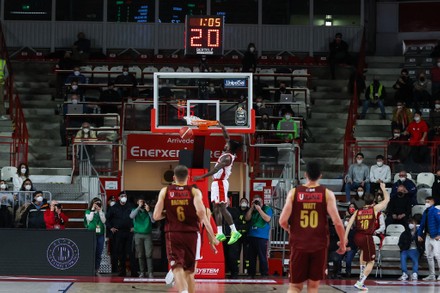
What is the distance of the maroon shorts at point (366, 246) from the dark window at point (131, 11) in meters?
19.7

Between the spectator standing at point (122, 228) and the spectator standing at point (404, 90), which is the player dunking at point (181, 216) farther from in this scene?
the spectator standing at point (404, 90)

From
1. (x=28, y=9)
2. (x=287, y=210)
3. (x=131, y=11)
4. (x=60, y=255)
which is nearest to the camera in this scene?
(x=287, y=210)

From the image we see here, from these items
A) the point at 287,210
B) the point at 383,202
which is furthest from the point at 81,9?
the point at 287,210

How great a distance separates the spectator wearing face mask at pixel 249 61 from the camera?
34.5 metres

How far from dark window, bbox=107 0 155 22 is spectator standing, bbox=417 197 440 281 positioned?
1713 centimetres

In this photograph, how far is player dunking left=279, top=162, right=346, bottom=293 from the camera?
43.4 ft

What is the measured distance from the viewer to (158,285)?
2058 centimetres

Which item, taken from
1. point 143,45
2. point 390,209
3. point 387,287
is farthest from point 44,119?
point 387,287

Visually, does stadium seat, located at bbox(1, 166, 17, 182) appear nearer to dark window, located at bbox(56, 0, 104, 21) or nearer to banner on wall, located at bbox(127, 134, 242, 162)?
banner on wall, located at bbox(127, 134, 242, 162)

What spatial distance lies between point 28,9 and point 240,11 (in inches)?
331

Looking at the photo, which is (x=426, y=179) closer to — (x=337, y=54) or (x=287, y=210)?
(x=337, y=54)

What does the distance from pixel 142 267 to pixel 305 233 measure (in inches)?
460

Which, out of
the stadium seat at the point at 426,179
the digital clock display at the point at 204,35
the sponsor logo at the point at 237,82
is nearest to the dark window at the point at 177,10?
the stadium seat at the point at 426,179

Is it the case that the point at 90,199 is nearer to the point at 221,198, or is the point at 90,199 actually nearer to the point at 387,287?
the point at 221,198
